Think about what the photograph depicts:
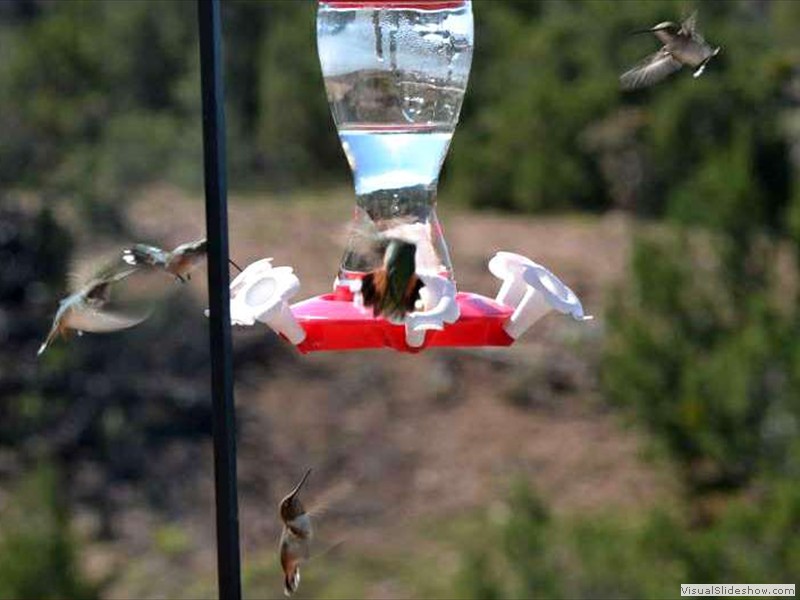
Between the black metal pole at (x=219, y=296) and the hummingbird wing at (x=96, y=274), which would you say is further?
the hummingbird wing at (x=96, y=274)

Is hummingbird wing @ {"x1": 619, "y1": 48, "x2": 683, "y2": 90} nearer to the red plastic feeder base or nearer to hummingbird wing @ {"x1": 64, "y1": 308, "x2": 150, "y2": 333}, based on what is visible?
the red plastic feeder base

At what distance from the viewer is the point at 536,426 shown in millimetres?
7363

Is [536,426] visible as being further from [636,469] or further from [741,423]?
[741,423]

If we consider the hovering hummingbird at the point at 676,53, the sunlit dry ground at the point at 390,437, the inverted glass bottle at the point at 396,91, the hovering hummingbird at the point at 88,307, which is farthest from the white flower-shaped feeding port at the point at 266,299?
the sunlit dry ground at the point at 390,437

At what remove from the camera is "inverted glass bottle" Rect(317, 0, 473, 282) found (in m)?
2.99

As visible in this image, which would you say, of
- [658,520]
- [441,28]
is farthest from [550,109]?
[441,28]

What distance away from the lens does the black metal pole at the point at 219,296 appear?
5.84 ft

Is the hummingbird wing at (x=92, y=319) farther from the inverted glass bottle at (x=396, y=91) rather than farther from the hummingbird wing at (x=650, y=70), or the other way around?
the hummingbird wing at (x=650, y=70)

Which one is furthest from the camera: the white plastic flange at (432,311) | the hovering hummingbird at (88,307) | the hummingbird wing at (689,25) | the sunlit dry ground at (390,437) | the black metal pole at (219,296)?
the sunlit dry ground at (390,437)

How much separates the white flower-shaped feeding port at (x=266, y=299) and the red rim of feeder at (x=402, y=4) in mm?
596

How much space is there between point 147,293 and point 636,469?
2236mm

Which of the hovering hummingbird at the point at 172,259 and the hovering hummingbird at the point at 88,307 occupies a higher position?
the hovering hummingbird at the point at 172,259

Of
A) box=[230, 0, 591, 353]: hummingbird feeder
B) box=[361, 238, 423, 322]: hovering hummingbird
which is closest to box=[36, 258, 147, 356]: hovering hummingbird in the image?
box=[230, 0, 591, 353]: hummingbird feeder

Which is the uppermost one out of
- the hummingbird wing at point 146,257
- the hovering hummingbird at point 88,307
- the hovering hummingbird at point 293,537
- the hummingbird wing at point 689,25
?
the hummingbird wing at point 689,25
